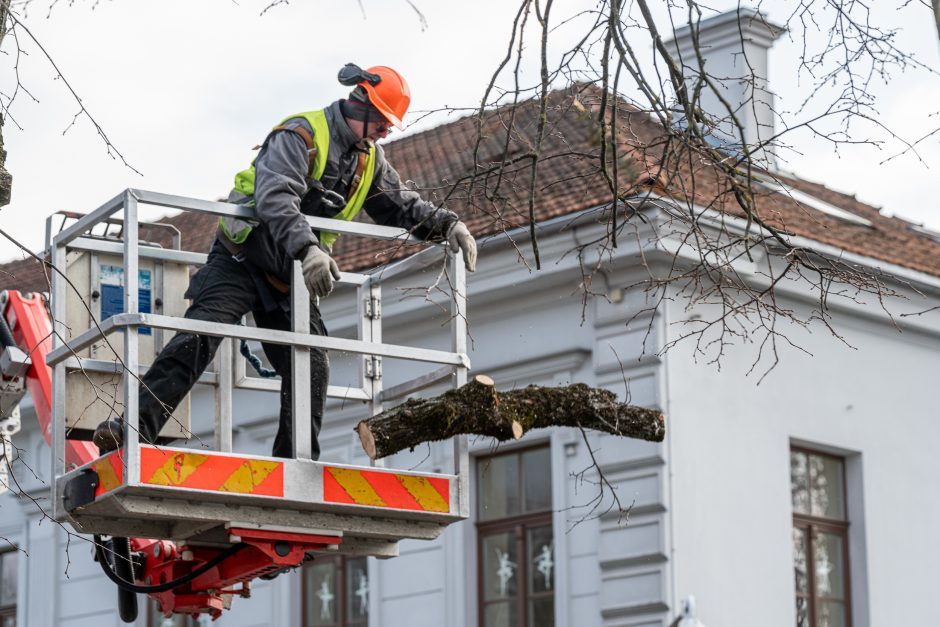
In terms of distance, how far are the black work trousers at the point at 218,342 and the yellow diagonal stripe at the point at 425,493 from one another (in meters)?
0.46

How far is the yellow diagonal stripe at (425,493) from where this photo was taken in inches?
352

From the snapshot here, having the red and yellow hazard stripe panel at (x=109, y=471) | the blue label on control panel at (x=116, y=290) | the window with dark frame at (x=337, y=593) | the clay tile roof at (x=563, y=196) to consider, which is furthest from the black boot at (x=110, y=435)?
the window with dark frame at (x=337, y=593)

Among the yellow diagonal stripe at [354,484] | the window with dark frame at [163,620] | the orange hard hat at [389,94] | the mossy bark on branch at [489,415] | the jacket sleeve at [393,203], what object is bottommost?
the window with dark frame at [163,620]

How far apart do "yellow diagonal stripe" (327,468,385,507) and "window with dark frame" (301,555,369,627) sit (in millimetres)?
9637

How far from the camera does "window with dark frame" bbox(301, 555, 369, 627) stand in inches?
728

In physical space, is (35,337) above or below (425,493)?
above

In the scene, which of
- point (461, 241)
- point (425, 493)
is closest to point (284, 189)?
point (461, 241)

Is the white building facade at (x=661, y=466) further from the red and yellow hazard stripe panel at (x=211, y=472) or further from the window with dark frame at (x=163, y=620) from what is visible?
the red and yellow hazard stripe panel at (x=211, y=472)

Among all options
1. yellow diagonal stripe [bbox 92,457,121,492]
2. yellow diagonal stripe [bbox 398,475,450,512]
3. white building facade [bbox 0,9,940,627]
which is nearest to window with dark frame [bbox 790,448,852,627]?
white building facade [bbox 0,9,940,627]

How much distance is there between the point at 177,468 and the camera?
8.27 meters

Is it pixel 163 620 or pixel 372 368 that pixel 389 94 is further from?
pixel 163 620

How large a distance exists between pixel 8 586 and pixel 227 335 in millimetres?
14585

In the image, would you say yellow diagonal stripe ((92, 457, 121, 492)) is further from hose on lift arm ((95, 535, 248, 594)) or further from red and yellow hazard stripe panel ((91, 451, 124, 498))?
hose on lift arm ((95, 535, 248, 594))

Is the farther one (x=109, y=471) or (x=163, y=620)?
(x=163, y=620)
